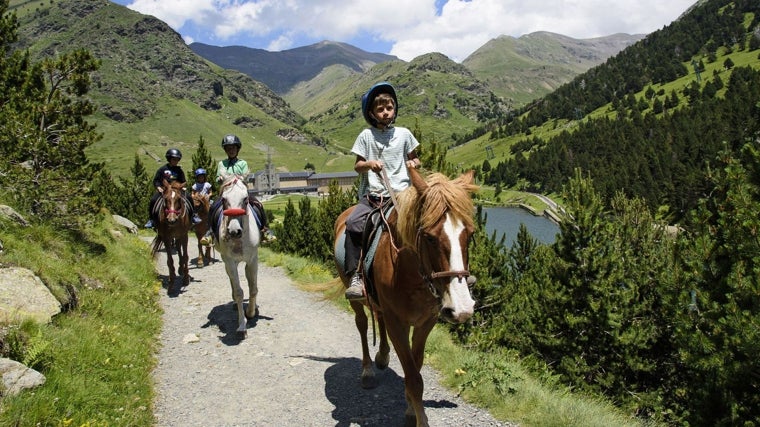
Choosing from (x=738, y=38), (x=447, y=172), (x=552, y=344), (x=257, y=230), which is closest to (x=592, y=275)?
(x=552, y=344)

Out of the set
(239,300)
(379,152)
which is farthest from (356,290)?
(239,300)

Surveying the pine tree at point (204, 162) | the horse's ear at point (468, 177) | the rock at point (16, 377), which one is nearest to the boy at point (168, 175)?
the rock at point (16, 377)

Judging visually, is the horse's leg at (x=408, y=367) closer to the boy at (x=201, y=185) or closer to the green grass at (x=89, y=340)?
the green grass at (x=89, y=340)

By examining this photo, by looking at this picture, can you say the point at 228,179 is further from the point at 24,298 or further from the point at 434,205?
the point at 434,205

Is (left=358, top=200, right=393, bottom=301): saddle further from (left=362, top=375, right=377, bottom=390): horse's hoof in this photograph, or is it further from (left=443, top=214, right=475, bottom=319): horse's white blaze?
(left=362, top=375, right=377, bottom=390): horse's hoof

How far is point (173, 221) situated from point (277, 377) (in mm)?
7277

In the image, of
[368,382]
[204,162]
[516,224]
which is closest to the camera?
[368,382]

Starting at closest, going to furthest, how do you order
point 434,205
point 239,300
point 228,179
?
1. point 434,205
2. point 239,300
3. point 228,179

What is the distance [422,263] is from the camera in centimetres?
415

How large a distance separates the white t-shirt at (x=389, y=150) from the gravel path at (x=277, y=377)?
3143 mm

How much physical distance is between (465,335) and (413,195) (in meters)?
10.3

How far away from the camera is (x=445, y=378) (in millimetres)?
7039

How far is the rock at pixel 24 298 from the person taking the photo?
6.09 m

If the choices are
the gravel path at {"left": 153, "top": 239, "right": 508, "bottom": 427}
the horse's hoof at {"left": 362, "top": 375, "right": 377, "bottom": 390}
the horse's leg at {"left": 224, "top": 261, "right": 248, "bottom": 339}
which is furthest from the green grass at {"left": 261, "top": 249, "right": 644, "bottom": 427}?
the horse's leg at {"left": 224, "top": 261, "right": 248, "bottom": 339}
